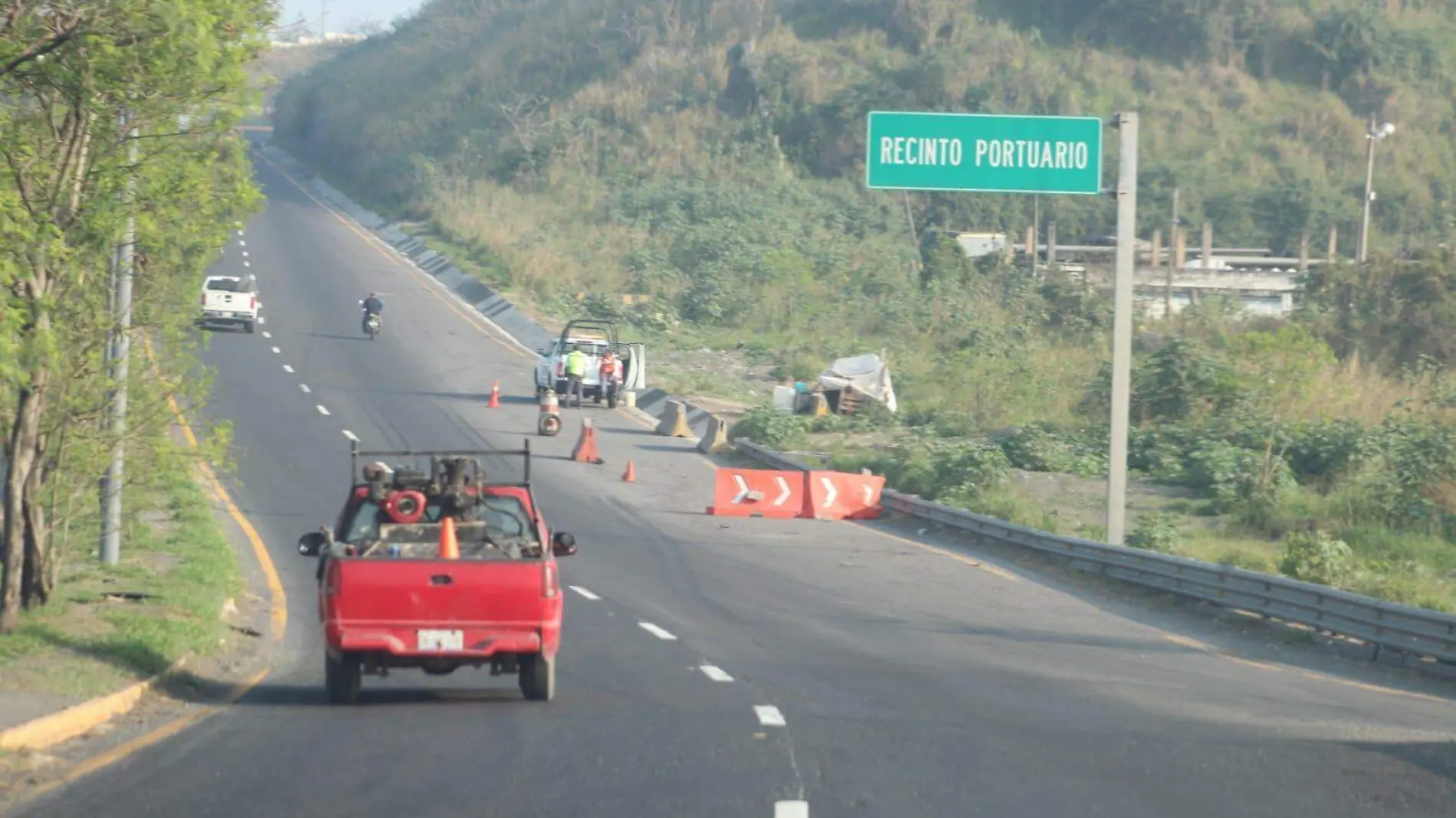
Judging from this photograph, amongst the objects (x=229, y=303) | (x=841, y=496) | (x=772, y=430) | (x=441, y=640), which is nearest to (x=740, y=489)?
(x=841, y=496)

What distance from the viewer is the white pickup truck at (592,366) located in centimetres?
4241

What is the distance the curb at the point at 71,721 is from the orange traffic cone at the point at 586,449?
21.1 m

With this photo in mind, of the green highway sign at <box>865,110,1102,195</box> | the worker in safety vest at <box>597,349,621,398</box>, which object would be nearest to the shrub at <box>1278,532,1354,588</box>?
the green highway sign at <box>865,110,1102,195</box>

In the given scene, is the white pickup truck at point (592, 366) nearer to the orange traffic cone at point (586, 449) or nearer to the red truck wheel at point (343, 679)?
the orange traffic cone at point (586, 449)

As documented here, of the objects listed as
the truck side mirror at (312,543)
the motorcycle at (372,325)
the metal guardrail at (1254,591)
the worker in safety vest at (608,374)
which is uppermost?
the motorcycle at (372,325)

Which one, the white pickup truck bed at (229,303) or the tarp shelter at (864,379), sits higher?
the white pickup truck bed at (229,303)

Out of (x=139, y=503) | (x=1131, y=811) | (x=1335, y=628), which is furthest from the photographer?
(x=139, y=503)

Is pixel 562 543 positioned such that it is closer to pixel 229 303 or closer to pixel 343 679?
pixel 343 679

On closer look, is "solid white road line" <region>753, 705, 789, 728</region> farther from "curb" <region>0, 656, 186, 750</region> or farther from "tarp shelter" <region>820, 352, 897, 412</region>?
"tarp shelter" <region>820, 352, 897, 412</region>

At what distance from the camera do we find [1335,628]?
57.1ft

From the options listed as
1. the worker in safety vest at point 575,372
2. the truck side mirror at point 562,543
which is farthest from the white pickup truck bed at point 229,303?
the truck side mirror at point 562,543

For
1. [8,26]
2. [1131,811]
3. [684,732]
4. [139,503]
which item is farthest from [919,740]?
[139,503]

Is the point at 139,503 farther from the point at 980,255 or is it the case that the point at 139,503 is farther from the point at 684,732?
the point at 980,255

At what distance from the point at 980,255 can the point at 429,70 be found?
50.5 m
